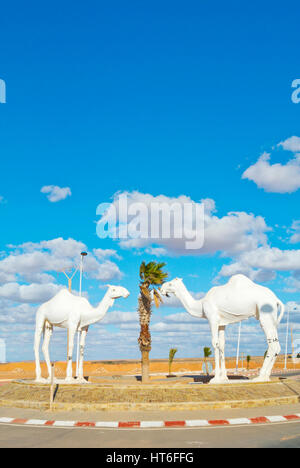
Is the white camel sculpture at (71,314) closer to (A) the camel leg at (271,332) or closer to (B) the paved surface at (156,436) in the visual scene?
(A) the camel leg at (271,332)

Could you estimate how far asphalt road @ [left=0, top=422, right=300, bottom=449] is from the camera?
12134 millimetres

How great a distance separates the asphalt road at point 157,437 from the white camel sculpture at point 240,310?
7.59 metres

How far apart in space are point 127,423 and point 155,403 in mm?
3011

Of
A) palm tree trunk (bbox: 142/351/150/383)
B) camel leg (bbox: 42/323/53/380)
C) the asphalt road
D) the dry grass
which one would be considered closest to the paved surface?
the asphalt road

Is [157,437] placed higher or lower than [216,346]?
lower

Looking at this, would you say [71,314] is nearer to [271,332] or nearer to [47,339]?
[47,339]

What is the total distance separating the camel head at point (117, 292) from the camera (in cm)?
2550

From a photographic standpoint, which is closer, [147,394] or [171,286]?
[147,394]

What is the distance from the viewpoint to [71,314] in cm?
2477

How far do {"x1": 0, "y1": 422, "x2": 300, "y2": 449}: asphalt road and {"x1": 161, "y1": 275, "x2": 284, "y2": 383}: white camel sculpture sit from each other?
7.59 meters

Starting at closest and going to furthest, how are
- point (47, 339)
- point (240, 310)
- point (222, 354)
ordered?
point (240, 310) < point (222, 354) < point (47, 339)

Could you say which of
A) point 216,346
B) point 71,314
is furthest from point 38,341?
point 216,346

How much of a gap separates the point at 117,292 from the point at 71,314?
2772 mm
